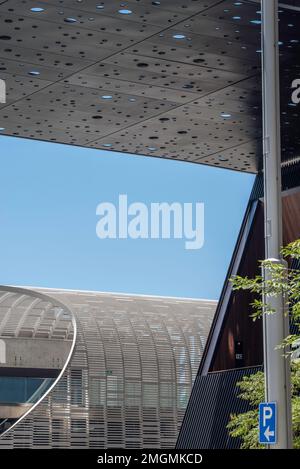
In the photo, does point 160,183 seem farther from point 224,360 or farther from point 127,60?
point 127,60

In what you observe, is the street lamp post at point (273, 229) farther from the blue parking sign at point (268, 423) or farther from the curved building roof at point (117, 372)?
the curved building roof at point (117, 372)

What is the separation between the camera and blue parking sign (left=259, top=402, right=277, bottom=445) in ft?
40.4

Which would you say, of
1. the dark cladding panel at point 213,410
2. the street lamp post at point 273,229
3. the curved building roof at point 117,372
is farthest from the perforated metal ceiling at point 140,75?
the curved building roof at point 117,372

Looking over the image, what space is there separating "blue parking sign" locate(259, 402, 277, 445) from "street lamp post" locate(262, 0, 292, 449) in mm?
45

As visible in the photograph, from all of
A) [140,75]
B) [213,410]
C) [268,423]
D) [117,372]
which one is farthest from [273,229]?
[117,372]

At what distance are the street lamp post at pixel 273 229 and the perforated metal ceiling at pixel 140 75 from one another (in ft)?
17.9

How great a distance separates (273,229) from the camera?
12.8m

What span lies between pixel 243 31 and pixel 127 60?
2.72 m

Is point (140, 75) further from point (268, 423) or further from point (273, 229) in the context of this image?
point (268, 423)

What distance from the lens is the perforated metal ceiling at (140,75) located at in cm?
1930

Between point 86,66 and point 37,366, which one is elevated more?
point 86,66

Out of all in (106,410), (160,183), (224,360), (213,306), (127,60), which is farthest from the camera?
(213,306)

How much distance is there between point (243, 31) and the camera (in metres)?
19.9
